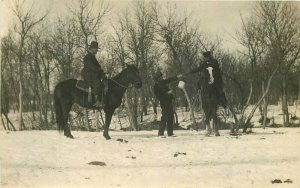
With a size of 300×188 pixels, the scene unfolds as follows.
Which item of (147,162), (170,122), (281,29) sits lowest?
(147,162)

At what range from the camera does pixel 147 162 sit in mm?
8461

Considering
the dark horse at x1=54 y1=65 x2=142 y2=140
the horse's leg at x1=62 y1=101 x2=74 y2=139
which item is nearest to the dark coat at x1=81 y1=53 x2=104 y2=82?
the dark horse at x1=54 y1=65 x2=142 y2=140

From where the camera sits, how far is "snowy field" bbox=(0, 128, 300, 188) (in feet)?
25.1

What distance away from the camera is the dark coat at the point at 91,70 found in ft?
33.1

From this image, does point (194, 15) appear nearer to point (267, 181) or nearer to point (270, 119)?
point (267, 181)

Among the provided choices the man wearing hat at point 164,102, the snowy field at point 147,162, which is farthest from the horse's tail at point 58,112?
the man wearing hat at point 164,102

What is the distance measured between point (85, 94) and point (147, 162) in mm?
2622

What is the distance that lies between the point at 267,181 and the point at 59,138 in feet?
14.6

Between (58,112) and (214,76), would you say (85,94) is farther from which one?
(214,76)

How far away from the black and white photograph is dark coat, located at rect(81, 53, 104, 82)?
2 centimetres

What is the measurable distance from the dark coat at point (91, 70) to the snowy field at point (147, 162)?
1.37 m

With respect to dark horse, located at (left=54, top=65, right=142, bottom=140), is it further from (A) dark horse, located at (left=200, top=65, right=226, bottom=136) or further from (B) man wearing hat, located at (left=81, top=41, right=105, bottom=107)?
(A) dark horse, located at (left=200, top=65, right=226, bottom=136)

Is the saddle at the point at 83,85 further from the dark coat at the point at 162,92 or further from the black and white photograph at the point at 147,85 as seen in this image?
the dark coat at the point at 162,92

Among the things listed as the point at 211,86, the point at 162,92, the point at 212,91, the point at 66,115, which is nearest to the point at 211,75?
the point at 211,86
